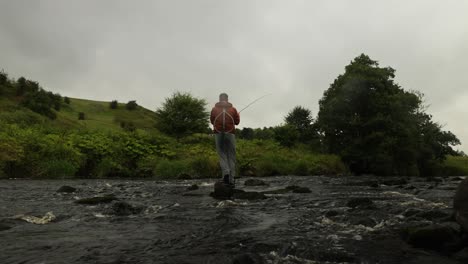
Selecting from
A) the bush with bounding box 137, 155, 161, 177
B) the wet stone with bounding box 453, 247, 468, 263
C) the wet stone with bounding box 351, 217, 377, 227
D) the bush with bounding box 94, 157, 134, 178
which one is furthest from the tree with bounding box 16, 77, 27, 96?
the wet stone with bounding box 453, 247, 468, 263

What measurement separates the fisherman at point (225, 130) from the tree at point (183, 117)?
1636 inches

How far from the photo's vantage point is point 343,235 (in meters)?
7.45

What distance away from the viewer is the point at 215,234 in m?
7.71

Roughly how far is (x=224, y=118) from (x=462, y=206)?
936 centimetres

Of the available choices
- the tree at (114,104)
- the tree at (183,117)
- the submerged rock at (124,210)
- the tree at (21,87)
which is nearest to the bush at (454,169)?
the tree at (183,117)

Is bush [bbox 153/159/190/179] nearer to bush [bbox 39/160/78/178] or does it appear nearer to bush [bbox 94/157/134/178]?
bush [bbox 94/157/134/178]

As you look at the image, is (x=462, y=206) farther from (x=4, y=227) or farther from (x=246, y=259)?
(x=4, y=227)

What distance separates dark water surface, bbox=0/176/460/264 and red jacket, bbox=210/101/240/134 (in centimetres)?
340

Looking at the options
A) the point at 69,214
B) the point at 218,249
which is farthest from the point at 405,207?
the point at 69,214

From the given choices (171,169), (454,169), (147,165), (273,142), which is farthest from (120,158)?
(454,169)

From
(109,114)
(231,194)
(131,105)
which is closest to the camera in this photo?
(231,194)

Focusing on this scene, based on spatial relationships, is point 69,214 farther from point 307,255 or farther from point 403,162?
point 403,162

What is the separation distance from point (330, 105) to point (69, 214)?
128ft

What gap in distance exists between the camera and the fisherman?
14820 mm
